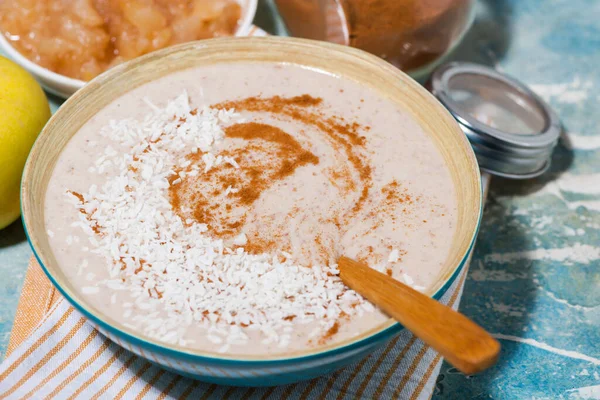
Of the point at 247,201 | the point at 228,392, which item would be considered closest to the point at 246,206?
the point at 247,201

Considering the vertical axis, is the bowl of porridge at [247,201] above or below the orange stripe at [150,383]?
above

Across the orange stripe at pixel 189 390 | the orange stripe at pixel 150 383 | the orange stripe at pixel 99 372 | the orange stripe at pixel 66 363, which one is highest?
the orange stripe at pixel 66 363

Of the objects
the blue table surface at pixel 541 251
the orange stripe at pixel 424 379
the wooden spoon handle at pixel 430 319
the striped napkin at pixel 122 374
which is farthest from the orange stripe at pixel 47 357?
the orange stripe at pixel 424 379

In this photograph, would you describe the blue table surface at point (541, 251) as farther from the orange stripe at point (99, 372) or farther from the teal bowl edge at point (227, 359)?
the teal bowl edge at point (227, 359)

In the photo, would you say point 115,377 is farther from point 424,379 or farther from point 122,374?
point 424,379

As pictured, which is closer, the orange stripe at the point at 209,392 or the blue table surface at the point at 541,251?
the orange stripe at the point at 209,392

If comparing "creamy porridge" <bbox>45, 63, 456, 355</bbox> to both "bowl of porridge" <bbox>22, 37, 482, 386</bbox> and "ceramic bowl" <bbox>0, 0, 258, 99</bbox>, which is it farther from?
"ceramic bowl" <bbox>0, 0, 258, 99</bbox>
